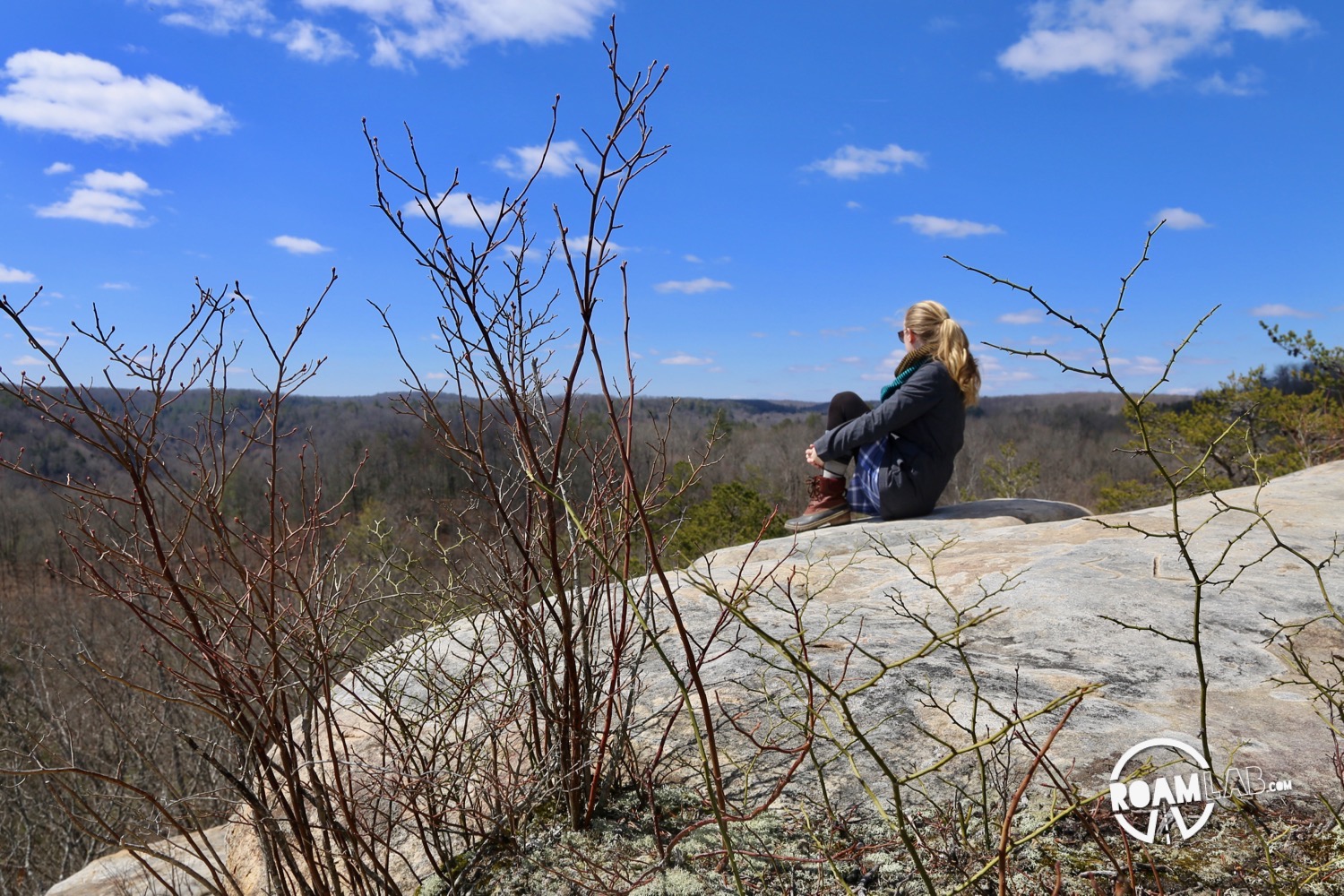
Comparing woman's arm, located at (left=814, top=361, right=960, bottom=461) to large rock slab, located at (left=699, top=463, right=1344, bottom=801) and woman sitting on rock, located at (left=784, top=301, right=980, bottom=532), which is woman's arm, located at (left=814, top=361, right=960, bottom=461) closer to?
woman sitting on rock, located at (left=784, top=301, right=980, bottom=532)

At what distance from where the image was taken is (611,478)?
2096 millimetres

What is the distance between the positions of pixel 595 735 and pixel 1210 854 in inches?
48.9

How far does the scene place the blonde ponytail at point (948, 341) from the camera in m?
5.16

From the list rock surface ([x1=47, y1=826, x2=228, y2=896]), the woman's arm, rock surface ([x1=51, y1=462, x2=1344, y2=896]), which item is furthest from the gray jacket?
rock surface ([x1=47, y1=826, x2=228, y2=896])

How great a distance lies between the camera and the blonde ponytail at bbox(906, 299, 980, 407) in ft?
16.9

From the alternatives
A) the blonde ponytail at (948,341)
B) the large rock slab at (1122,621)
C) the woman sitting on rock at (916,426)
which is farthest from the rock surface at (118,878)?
the blonde ponytail at (948,341)

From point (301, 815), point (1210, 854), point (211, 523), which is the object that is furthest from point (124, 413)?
point (1210, 854)

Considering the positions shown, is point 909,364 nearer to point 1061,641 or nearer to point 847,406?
point 847,406

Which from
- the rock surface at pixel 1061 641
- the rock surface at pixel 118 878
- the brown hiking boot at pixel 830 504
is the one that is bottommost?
the rock surface at pixel 118 878

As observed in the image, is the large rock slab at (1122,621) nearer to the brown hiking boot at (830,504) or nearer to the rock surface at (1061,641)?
the rock surface at (1061,641)

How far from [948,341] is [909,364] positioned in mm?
259

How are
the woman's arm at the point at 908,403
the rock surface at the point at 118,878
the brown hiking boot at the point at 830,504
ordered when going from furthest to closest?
the brown hiking boot at the point at 830,504
the woman's arm at the point at 908,403
the rock surface at the point at 118,878

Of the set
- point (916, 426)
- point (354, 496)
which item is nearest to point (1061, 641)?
point (916, 426)

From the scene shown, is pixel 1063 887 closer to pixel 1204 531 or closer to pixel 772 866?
pixel 772 866
